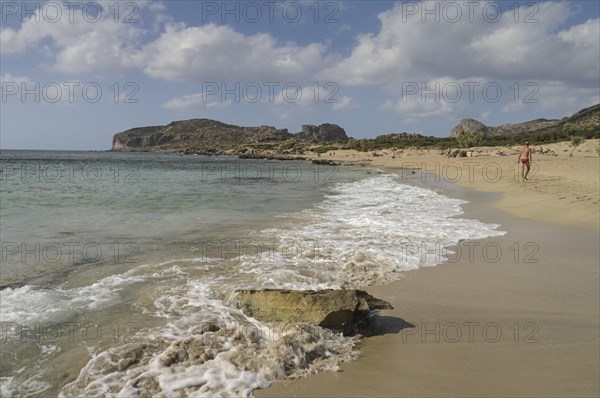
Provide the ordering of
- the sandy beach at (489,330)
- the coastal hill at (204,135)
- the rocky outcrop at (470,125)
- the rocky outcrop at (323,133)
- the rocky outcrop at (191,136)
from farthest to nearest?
the rocky outcrop at (323,133), the coastal hill at (204,135), the rocky outcrop at (191,136), the rocky outcrop at (470,125), the sandy beach at (489,330)

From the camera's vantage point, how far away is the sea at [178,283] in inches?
147

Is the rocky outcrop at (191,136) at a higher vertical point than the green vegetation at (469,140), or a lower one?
higher

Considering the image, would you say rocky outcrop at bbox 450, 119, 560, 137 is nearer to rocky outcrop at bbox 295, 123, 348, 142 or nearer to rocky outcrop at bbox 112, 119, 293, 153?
rocky outcrop at bbox 295, 123, 348, 142

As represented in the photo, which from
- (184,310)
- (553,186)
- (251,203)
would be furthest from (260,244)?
(553,186)

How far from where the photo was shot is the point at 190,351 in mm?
4035

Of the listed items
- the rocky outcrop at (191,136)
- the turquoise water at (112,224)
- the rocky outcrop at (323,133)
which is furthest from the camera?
the rocky outcrop at (323,133)

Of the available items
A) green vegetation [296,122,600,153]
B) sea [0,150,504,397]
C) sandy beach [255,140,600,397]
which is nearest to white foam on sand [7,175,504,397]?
sea [0,150,504,397]

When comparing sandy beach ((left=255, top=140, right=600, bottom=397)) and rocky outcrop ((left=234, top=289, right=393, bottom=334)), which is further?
rocky outcrop ((left=234, top=289, right=393, bottom=334))

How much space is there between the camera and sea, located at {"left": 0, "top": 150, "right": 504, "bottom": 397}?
12.3 ft

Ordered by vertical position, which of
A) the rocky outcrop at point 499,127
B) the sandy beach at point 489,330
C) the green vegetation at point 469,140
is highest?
the rocky outcrop at point 499,127

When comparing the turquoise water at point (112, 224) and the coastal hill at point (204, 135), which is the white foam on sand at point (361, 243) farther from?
the coastal hill at point (204, 135)

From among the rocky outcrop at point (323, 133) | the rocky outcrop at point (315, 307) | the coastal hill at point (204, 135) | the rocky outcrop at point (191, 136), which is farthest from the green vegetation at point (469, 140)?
the rocky outcrop at point (323, 133)

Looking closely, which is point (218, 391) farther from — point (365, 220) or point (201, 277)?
point (365, 220)

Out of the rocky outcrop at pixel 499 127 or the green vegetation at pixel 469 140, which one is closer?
the green vegetation at pixel 469 140
